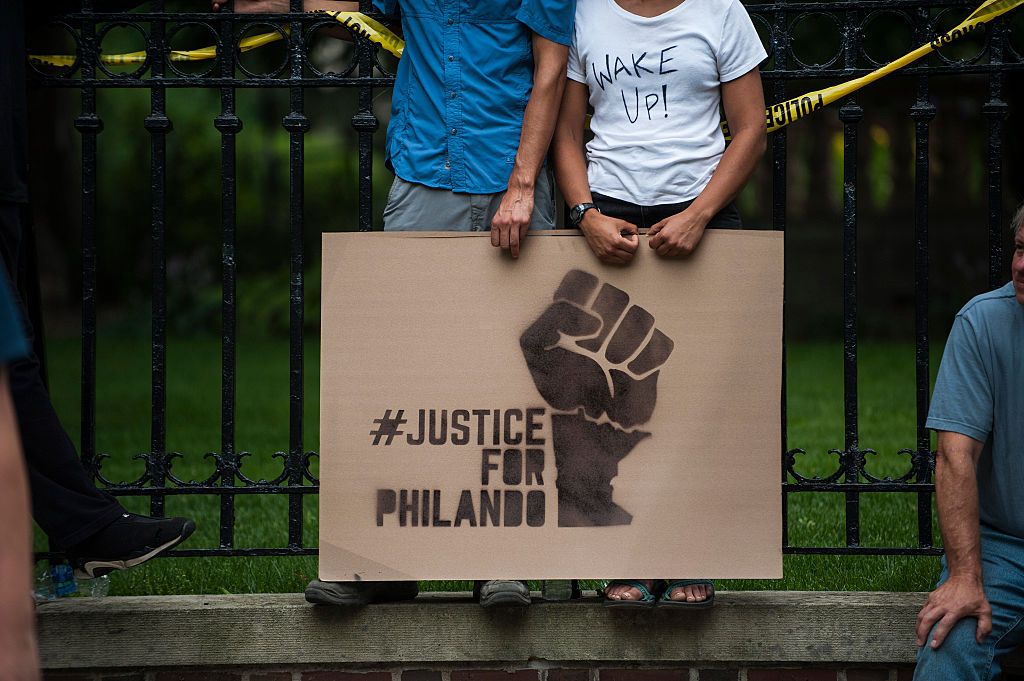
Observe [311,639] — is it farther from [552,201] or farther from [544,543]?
[552,201]

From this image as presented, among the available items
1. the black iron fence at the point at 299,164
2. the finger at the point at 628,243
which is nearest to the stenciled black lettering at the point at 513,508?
the black iron fence at the point at 299,164

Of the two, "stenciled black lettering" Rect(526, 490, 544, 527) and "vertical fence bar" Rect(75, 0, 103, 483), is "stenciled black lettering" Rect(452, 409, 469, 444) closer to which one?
"stenciled black lettering" Rect(526, 490, 544, 527)

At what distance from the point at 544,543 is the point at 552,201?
3.28 ft

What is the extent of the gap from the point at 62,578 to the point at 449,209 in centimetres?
163

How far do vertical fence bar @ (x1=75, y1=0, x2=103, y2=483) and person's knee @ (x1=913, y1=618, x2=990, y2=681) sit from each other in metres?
2.45

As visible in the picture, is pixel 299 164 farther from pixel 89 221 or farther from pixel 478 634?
pixel 478 634

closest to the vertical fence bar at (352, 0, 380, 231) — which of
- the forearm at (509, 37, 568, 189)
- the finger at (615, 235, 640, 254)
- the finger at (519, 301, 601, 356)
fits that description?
the forearm at (509, 37, 568, 189)

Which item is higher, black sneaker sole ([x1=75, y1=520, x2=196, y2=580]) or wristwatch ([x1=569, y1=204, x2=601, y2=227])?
wristwatch ([x1=569, y1=204, x2=601, y2=227])

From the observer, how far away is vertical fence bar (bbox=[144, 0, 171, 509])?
3.67 metres

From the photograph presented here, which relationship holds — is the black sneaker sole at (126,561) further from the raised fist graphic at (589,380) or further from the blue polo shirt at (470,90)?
the blue polo shirt at (470,90)

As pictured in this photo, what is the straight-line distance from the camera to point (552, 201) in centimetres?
363

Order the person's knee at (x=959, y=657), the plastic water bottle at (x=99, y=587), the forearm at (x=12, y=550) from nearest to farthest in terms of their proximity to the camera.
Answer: the forearm at (x=12, y=550) → the person's knee at (x=959, y=657) → the plastic water bottle at (x=99, y=587)

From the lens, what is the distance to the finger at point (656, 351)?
3.45 m

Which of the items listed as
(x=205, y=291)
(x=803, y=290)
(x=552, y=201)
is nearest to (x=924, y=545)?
(x=552, y=201)
